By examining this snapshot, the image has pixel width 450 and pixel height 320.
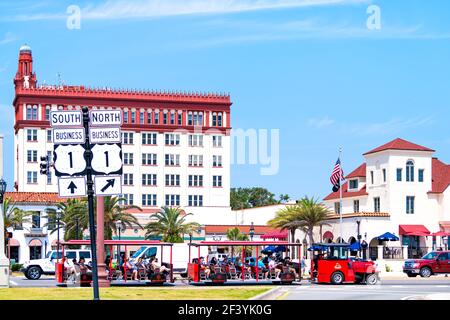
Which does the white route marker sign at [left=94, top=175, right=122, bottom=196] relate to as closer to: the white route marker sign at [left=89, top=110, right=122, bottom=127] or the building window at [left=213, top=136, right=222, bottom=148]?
the white route marker sign at [left=89, top=110, right=122, bottom=127]

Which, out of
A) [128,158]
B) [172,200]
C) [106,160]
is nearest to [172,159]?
[172,200]

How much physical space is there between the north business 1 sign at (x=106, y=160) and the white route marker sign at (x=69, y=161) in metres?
0.28

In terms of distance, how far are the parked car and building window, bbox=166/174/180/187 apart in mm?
67433

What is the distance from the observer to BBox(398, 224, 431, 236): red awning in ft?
261

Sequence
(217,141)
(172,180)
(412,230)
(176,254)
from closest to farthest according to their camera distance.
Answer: (176,254), (412,230), (172,180), (217,141)

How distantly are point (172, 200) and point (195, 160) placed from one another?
20.7 ft

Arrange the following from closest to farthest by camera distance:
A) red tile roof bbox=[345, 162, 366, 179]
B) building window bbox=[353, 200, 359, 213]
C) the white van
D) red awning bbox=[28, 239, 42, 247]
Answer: the white van, building window bbox=[353, 200, 359, 213], red tile roof bbox=[345, 162, 366, 179], red awning bbox=[28, 239, 42, 247]

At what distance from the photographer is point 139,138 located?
119688mm

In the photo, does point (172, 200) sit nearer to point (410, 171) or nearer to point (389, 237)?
point (410, 171)

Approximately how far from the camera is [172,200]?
4764 inches

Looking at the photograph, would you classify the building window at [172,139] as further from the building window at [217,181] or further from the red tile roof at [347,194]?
the red tile roof at [347,194]

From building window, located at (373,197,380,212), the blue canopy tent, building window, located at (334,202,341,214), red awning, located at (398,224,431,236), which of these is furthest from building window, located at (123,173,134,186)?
the blue canopy tent
